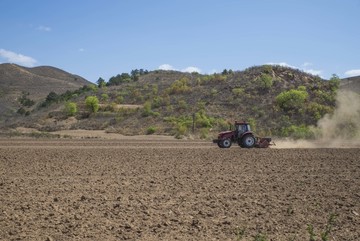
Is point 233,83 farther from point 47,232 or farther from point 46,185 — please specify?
point 47,232

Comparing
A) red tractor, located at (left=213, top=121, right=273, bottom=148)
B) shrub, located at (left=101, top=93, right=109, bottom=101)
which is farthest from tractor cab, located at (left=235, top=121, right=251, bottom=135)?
shrub, located at (left=101, top=93, right=109, bottom=101)

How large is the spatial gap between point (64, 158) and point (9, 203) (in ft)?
34.2

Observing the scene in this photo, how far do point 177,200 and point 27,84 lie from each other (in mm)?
123499

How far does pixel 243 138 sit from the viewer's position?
27562mm

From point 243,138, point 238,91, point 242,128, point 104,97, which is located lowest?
point 243,138

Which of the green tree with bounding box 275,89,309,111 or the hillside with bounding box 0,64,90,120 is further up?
the hillside with bounding box 0,64,90,120

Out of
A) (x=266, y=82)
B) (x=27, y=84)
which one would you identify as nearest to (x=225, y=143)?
(x=266, y=82)

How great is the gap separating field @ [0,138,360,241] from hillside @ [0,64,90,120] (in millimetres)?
82817

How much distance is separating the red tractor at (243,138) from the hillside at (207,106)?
1595 cm

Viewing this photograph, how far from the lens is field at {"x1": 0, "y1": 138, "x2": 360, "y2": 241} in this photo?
8.85m

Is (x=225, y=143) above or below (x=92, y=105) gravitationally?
below

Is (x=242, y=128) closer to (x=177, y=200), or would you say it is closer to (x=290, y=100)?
(x=177, y=200)

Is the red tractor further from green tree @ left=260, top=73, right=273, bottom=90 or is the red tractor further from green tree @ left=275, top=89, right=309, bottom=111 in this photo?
green tree @ left=260, top=73, right=273, bottom=90

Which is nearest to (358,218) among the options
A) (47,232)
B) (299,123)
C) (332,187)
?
(332,187)
